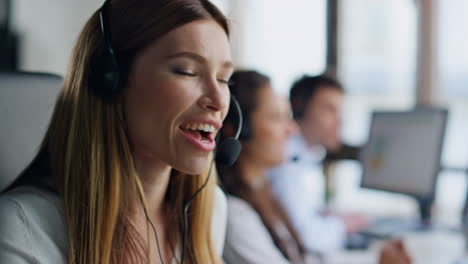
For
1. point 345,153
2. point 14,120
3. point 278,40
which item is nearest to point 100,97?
point 14,120

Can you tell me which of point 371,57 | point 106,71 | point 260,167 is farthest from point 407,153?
point 106,71

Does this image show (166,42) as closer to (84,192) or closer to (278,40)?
(84,192)

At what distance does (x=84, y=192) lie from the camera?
72 centimetres

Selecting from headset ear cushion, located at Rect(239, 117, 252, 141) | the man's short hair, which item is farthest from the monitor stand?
headset ear cushion, located at Rect(239, 117, 252, 141)

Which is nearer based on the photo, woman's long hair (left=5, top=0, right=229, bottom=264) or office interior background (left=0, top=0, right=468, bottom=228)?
woman's long hair (left=5, top=0, right=229, bottom=264)

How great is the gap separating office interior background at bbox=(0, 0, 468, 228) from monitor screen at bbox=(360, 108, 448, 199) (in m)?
0.11

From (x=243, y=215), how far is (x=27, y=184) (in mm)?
605

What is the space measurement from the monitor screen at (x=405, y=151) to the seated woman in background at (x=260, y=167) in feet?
1.86

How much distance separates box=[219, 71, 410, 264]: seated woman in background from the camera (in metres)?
1.26

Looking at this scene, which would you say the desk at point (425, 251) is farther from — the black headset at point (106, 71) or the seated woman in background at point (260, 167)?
the black headset at point (106, 71)

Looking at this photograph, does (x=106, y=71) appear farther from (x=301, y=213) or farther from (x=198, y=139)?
(x=301, y=213)

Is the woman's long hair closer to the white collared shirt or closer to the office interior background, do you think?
the white collared shirt

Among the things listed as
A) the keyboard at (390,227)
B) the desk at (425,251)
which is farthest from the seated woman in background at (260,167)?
the keyboard at (390,227)

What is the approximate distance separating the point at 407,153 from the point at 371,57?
4.30ft
